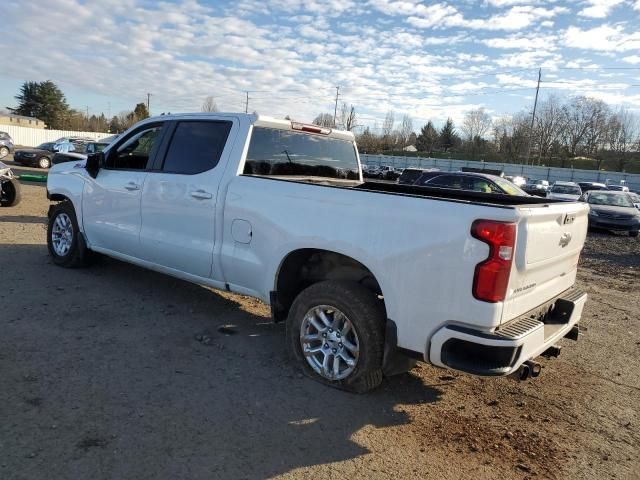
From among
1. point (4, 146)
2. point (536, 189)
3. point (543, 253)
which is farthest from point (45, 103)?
point (543, 253)

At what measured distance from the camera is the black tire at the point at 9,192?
39.0ft

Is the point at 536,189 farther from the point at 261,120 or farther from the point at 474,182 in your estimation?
the point at 261,120

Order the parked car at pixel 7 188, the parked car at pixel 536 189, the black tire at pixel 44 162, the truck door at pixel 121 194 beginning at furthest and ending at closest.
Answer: the black tire at pixel 44 162, the parked car at pixel 536 189, the parked car at pixel 7 188, the truck door at pixel 121 194

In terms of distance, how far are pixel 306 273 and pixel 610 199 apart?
695 inches

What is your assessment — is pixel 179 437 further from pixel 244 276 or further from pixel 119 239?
pixel 119 239

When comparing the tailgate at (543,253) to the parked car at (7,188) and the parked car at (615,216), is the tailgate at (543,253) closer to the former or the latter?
the parked car at (7,188)

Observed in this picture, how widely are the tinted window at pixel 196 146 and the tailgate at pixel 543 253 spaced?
2839 millimetres

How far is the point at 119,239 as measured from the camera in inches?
227

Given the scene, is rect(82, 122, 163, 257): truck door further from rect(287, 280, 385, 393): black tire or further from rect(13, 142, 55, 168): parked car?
rect(13, 142, 55, 168): parked car

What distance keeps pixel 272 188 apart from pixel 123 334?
193 cm

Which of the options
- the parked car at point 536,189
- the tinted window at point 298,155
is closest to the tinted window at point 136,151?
the tinted window at point 298,155

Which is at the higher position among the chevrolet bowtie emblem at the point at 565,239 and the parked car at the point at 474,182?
the parked car at the point at 474,182

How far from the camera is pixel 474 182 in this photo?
1485 centimetres

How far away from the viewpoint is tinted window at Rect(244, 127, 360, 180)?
4.88 m
